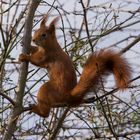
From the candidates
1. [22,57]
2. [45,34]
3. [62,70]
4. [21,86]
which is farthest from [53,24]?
[21,86]

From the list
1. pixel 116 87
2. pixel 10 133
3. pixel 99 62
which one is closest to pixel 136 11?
pixel 99 62

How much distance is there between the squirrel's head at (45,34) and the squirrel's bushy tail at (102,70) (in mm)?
403

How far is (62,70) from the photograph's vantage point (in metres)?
2.66

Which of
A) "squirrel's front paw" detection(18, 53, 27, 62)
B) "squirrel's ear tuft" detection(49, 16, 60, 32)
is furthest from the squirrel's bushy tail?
"squirrel's ear tuft" detection(49, 16, 60, 32)

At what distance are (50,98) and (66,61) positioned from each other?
25cm

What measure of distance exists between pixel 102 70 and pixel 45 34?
A: 57cm

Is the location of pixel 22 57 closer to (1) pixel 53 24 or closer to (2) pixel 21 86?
(2) pixel 21 86

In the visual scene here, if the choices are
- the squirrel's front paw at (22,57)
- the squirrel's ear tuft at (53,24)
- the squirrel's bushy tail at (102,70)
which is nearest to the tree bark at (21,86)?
the squirrel's front paw at (22,57)

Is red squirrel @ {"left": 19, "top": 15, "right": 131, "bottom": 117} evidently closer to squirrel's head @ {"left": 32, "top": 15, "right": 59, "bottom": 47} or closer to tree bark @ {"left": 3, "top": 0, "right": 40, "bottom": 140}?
squirrel's head @ {"left": 32, "top": 15, "right": 59, "bottom": 47}

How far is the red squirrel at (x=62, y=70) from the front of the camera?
7.60ft

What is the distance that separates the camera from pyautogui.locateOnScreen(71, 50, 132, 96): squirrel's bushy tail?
2.26m

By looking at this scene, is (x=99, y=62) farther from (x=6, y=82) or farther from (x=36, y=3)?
(x=6, y=82)

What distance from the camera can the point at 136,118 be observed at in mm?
2852

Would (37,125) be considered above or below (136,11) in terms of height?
below
